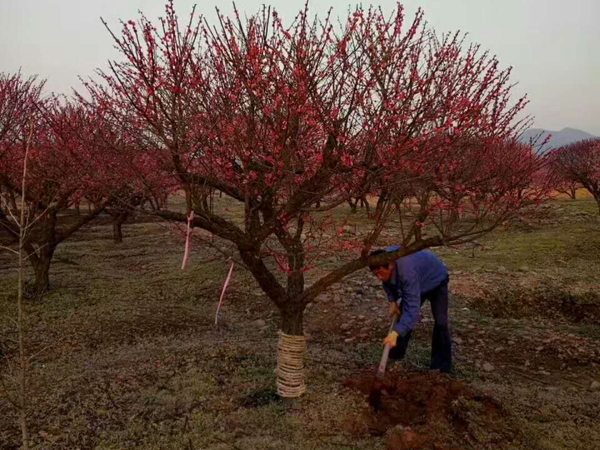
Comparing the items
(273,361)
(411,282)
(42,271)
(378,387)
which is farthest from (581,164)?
(42,271)

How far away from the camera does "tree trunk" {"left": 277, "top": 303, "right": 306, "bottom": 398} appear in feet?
16.5

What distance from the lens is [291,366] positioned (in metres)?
5.07

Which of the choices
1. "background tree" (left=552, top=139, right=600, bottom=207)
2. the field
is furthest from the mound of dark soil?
"background tree" (left=552, top=139, right=600, bottom=207)

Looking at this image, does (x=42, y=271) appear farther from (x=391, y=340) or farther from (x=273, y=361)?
(x=391, y=340)

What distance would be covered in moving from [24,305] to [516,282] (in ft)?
38.1

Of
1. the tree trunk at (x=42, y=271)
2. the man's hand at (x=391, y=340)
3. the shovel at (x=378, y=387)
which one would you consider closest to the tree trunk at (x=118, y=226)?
the tree trunk at (x=42, y=271)

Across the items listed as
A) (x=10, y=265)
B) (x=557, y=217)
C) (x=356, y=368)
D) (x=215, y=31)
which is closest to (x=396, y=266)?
(x=356, y=368)

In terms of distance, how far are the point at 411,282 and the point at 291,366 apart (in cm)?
175

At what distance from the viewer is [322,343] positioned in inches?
305

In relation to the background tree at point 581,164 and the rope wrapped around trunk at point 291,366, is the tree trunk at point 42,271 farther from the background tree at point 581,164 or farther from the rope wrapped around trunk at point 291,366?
the background tree at point 581,164

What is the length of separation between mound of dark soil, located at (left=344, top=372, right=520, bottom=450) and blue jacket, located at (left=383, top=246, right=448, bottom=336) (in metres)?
0.69

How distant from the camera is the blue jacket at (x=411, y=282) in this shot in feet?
17.1

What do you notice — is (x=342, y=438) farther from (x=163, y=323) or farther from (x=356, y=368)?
(x=163, y=323)

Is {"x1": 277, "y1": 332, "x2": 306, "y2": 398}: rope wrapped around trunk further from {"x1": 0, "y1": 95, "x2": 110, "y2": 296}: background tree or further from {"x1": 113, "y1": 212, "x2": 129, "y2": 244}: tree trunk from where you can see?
{"x1": 113, "y1": 212, "x2": 129, "y2": 244}: tree trunk
